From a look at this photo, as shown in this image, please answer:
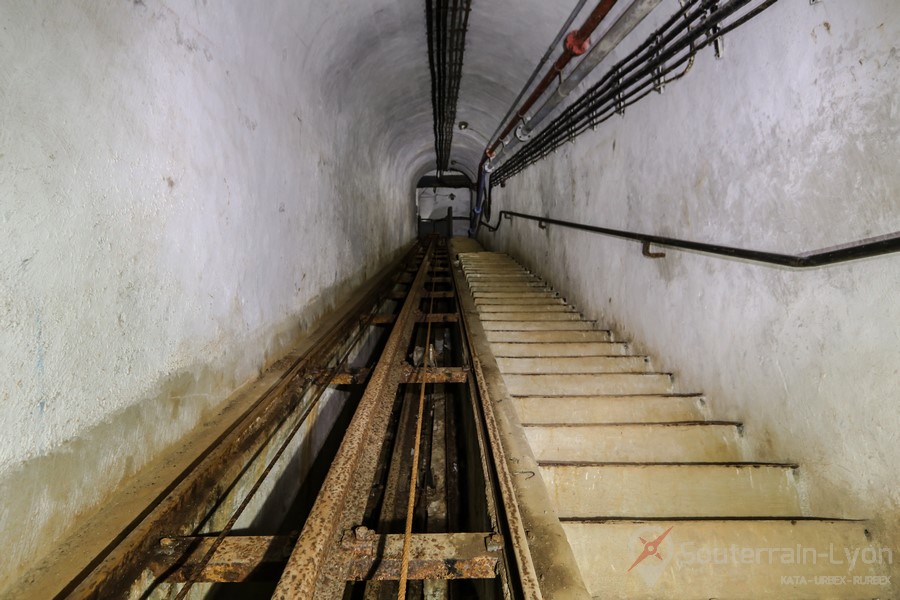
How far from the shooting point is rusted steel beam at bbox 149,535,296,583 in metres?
1.48


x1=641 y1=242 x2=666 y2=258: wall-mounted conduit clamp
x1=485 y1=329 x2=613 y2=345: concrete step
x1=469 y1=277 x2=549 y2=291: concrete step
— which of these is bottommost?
x1=485 y1=329 x2=613 y2=345: concrete step

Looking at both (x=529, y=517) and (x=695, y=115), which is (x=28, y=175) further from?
(x=695, y=115)

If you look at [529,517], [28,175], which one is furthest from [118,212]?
[529,517]

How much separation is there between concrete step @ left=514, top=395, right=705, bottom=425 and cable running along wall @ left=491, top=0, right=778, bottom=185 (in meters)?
2.25

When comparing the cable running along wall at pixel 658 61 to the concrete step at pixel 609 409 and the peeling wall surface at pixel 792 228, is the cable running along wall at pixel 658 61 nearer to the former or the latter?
the peeling wall surface at pixel 792 228

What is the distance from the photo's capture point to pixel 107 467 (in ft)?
5.30

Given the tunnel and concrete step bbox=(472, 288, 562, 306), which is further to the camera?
concrete step bbox=(472, 288, 562, 306)

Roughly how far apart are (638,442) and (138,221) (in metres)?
2.75

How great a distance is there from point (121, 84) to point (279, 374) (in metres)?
1.95

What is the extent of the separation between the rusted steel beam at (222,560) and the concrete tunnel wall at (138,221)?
36cm

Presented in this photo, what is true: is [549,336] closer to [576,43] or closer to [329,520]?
[576,43]

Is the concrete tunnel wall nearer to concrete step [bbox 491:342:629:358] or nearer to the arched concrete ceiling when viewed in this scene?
the arched concrete ceiling

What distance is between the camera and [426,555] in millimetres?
1456

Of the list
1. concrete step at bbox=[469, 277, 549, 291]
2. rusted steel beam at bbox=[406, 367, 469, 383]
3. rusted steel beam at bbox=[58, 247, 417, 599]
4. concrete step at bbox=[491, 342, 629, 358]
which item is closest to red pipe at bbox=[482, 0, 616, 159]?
concrete step at bbox=[469, 277, 549, 291]
